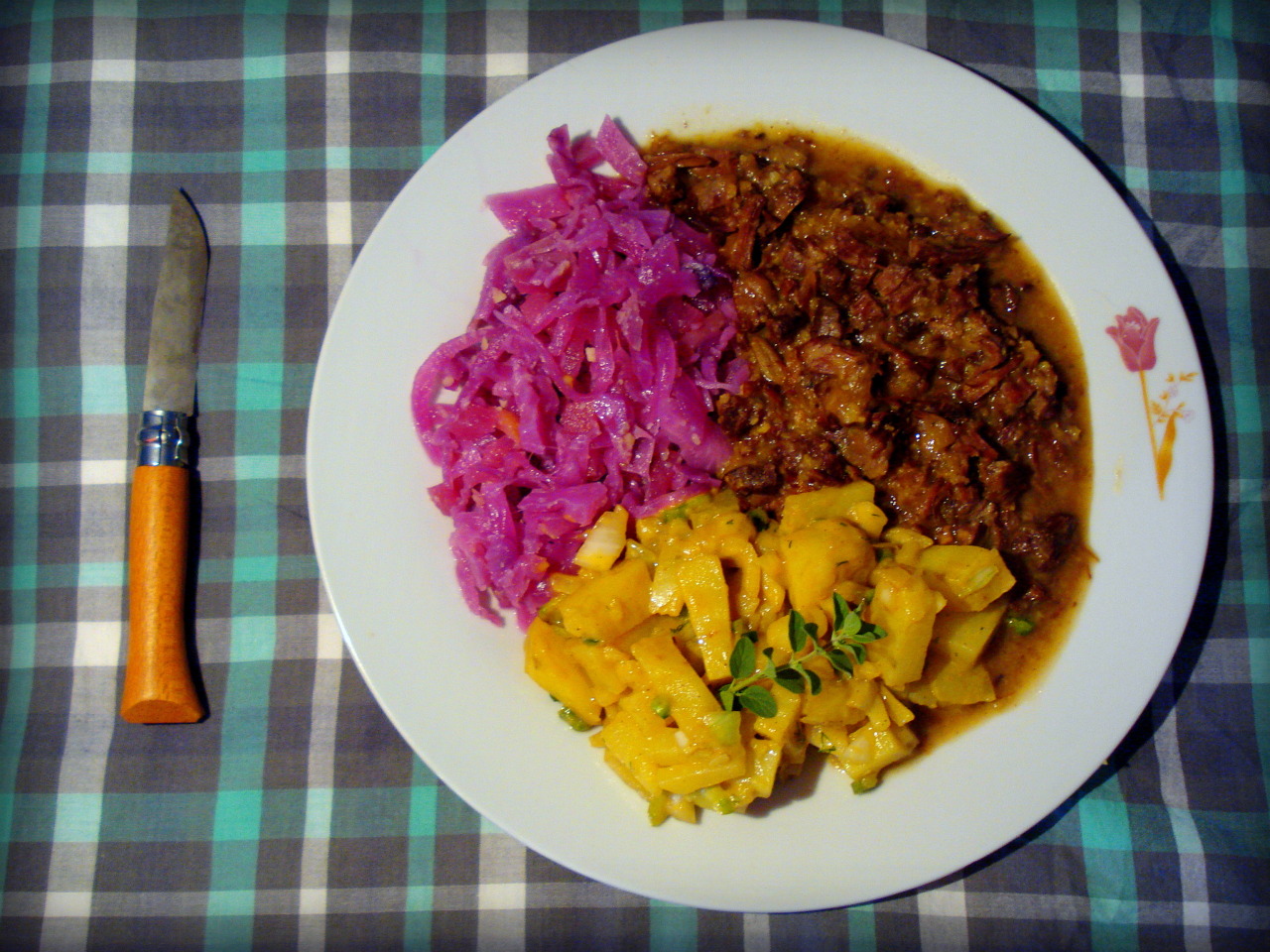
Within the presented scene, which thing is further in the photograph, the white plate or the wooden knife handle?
the wooden knife handle

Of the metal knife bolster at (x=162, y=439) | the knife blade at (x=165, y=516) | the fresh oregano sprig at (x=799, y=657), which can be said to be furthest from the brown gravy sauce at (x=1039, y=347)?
the metal knife bolster at (x=162, y=439)

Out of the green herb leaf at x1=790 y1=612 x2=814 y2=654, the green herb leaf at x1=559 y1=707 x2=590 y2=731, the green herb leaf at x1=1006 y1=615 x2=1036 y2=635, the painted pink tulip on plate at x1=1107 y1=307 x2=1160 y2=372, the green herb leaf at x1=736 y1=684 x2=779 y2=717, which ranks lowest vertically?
the green herb leaf at x1=559 y1=707 x2=590 y2=731

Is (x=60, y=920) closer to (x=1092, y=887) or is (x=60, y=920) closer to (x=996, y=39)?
(x=1092, y=887)

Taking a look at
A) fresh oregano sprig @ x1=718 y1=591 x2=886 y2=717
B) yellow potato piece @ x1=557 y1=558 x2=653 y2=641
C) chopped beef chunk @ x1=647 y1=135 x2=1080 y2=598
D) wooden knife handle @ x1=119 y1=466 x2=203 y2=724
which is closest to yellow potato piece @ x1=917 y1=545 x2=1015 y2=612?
chopped beef chunk @ x1=647 y1=135 x2=1080 y2=598

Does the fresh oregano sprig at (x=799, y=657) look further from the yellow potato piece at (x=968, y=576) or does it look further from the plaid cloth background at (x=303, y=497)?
the plaid cloth background at (x=303, y=497)

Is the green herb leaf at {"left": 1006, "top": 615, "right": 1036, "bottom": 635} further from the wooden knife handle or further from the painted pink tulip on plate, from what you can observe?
the wooden knife handle

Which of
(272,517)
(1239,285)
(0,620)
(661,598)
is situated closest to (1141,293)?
(1239,285)
